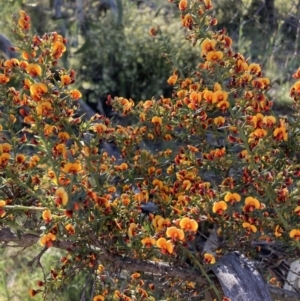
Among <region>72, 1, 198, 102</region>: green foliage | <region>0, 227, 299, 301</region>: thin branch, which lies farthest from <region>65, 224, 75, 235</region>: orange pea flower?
<region>72, 1, 198, 102</region>: green foliage

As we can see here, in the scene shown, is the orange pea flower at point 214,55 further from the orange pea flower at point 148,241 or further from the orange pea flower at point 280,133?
the orange pea flower at point 148,241

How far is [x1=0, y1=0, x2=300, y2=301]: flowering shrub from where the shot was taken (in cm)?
129

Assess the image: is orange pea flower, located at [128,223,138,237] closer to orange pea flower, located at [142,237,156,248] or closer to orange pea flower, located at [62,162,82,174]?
orange pea flower, located at [142,237,156,248]

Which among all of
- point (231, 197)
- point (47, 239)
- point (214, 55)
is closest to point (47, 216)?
point (47, 239)

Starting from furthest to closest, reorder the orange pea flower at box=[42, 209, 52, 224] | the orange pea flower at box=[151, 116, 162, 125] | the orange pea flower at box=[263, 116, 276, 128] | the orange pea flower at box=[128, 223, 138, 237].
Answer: the orange pea flower at box=[151, 116, 162, 125]
the orange pea flower at box=[128, 223, 138, 237]
the orange pea flower at box=[263, 116, 276, 128]
the orange pea flower at box=[42, 209, 52, 224]

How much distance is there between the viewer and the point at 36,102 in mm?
1323

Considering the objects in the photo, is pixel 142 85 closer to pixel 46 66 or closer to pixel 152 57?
pixel 152 57

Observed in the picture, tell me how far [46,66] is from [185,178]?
54cm

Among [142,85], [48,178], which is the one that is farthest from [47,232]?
[142,85]

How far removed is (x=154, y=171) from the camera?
1712 millimetres

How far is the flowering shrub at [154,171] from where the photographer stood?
1291mm

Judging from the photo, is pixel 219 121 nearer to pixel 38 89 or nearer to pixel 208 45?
pixel 208 45

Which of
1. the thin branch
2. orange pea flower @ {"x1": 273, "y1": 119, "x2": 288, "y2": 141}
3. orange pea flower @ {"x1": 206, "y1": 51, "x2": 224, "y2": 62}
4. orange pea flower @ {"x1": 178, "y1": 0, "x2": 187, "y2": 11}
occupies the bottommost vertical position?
the thin branch

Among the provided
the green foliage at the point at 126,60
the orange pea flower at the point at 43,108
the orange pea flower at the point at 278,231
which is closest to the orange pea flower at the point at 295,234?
the orange pea flower at the point at 278,231
